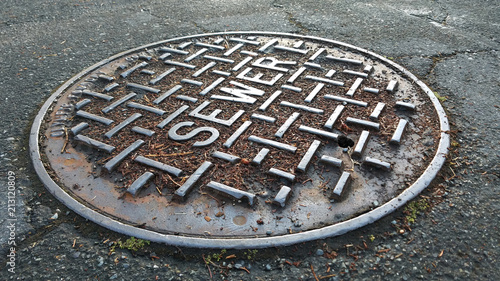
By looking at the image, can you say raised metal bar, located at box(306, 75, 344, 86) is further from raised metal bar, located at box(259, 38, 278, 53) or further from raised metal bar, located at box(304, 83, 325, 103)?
raised metal bar, located at box(259, 38, 278, 53)

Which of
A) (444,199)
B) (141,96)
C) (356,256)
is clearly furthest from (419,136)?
(141,96)

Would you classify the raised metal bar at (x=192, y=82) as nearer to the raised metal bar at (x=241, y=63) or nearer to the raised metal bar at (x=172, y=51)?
the raised metal bar at (x=241, y=63)

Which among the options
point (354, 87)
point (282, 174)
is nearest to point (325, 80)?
point (354, 87)

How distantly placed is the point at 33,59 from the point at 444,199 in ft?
Result: 10.9

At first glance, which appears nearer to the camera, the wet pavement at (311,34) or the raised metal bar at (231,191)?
the wet pavement at (311,34)

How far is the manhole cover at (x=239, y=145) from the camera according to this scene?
5.77ft

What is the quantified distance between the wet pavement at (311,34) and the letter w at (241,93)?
1.19 meters

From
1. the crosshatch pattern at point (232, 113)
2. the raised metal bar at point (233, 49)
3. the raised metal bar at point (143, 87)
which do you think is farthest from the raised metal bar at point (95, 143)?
the raised metal bar at point (233, 49)

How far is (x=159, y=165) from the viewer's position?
6.56ft

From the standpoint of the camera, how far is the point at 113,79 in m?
2.86

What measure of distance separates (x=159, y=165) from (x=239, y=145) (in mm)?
461

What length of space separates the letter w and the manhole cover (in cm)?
1

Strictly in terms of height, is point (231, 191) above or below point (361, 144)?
below

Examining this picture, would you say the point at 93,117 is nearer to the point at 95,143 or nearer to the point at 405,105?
the point at 95,143
